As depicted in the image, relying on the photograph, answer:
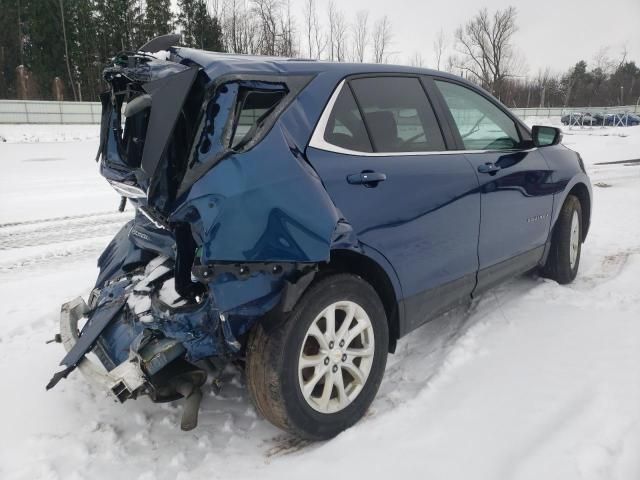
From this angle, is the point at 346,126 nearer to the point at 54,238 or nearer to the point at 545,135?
the point at 545,135

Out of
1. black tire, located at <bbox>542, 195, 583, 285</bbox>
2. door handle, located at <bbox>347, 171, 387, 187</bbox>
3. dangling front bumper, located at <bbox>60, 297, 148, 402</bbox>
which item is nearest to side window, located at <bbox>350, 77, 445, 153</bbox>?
door handle, located at <bbox>347, 171, 387, 187</bbox>

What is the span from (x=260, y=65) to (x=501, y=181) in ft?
6.17

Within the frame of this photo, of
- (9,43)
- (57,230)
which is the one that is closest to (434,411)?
(57,230)

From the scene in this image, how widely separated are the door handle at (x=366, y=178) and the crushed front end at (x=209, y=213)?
22 centimetres

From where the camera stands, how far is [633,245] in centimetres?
551

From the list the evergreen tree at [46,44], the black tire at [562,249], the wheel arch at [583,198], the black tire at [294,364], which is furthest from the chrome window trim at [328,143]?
the evergreen tree at [46,44]

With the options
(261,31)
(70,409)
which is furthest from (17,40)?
(70,409)

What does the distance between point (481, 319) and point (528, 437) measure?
4.69 ft

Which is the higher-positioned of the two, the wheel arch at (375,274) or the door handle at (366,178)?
the door handle at (366,178)

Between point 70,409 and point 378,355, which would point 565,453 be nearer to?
point 378,355

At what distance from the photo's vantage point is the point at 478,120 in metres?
3.60

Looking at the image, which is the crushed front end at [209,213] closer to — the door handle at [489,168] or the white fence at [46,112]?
the door handle at [489,168]

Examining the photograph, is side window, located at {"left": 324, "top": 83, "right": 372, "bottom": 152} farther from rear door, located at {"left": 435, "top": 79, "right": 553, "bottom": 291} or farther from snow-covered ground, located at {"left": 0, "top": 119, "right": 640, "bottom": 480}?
snow-covered ground, located at {"left": 0, "top": 119, "right": 640, "bottom": 480}

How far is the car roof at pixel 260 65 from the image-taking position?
2.35 metres
